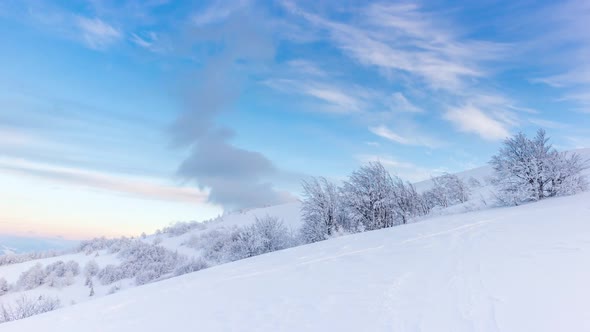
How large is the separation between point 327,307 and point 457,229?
18.9 ft

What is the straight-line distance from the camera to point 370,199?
17.5 metres

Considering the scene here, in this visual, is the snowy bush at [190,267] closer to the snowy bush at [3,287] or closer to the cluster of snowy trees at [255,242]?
the cluster of snowy trees at [255,242]

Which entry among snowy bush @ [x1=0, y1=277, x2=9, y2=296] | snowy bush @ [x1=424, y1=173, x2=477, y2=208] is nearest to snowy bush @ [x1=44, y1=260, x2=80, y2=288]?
snowy bush @ [x1=0, y1=277, x2=9, y2=296]

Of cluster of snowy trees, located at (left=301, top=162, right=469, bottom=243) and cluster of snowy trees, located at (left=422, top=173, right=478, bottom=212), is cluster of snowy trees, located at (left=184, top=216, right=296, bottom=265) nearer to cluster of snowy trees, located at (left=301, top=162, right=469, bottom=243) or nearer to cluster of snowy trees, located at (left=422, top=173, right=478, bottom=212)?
cluster of snowy trees, located at (left=301, top=162, right=469, bottom=243)

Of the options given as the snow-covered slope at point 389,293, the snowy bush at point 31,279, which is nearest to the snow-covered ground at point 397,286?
the snow-covered slope at point 389,293

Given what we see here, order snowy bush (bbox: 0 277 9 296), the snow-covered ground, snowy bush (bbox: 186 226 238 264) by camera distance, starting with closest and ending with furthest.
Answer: the snow-covered ground < snowy bush (bbox: 0 277 9 296) < snowy bush (bbox: 186 226 238 264)

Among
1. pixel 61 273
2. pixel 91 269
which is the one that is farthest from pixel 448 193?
pixel 61 273

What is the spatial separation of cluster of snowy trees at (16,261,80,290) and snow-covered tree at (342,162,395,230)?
13.6 m

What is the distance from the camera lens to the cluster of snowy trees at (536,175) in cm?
1338

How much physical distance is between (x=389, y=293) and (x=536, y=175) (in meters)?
12.6

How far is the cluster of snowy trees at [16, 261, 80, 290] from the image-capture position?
15367mm

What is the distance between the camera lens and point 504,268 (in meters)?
4.70

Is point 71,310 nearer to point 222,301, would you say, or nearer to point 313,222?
point 222,301

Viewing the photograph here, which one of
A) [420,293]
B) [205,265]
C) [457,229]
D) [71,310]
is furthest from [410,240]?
[205,265]
